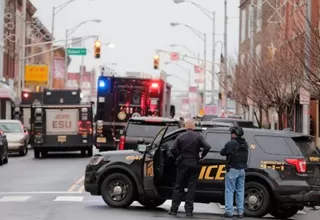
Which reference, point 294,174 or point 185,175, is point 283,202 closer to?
point 294,174

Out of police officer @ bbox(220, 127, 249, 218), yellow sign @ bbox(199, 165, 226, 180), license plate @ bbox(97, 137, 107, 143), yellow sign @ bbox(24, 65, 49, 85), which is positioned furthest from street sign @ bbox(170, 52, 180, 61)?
police officer @ bbox(220, 127, 249, 218)

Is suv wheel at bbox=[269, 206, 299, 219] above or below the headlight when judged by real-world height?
below

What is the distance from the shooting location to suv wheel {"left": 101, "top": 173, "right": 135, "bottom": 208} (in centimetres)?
1616

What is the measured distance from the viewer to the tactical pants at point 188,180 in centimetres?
1488

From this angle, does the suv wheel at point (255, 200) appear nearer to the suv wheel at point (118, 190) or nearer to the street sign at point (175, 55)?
the suv wheel at point (118, 190)

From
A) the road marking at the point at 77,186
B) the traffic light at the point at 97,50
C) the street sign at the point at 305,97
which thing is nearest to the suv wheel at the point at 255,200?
the road marking at the point at 77,186

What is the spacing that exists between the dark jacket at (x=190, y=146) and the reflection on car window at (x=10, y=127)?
2521cm

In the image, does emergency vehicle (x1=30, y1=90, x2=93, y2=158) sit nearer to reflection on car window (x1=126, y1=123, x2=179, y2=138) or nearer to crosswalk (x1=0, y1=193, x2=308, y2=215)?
reflection on car window (x1=126, y1=123, x2=179, y2=138)

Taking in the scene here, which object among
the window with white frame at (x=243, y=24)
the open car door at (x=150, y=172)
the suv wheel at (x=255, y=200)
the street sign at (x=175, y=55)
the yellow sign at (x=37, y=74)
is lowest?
the suv wheel at (x=255, y=200)

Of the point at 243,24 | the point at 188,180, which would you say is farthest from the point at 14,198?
the point at 243,24

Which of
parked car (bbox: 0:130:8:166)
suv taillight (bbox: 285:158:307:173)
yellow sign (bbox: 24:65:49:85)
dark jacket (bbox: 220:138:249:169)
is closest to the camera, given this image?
dark jacket (bbox: 220:138:249:169)

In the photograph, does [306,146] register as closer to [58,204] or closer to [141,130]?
[58,204]

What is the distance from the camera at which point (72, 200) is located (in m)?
17.8

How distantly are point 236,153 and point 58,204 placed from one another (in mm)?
4218
